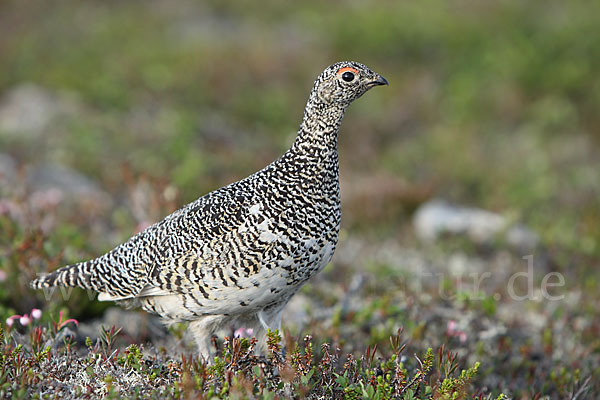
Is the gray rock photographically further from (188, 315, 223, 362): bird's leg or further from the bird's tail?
the bird's tail

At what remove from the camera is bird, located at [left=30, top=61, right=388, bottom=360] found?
3678mm

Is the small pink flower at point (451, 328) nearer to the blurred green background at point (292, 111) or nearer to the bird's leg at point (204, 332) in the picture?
the blurred green background at point (292, 111)

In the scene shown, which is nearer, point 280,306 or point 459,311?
point 280,306

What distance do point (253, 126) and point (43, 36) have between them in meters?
6.79

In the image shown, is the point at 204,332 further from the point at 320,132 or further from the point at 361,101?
the point at 361,101

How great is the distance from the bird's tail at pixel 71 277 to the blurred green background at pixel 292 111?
1.60 feet

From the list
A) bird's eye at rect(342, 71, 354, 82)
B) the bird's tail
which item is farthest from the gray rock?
the bird's tail

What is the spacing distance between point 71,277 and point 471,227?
5.10 meters

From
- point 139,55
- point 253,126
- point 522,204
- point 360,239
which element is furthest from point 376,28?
point 360,239

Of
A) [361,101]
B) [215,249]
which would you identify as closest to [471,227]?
[215,249]

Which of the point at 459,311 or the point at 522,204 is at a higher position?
the point at 522,204

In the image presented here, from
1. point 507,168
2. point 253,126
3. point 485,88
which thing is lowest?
point 507,168

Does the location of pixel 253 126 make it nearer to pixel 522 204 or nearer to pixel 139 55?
pixel 139 55

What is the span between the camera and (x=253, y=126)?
1160cm
